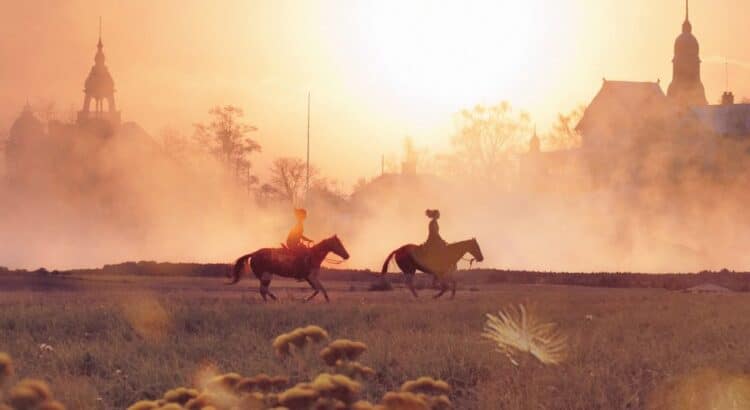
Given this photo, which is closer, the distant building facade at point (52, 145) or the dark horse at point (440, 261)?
the dark horse at point (440, 261)

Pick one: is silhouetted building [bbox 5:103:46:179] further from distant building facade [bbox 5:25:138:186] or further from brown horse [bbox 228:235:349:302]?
brown horse [bbox 228:235:349:302]

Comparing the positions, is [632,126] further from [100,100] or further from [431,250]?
[431,250]

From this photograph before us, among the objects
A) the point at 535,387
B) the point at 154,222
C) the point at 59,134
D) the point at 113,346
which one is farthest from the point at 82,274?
the point at 59,134

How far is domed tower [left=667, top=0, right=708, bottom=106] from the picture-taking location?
125 meters

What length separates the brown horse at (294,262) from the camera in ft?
71.6

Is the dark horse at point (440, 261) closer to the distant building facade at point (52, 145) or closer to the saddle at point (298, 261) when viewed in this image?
the saddle at point (298, 261)

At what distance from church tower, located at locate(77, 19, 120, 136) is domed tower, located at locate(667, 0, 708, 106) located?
64.6 metres

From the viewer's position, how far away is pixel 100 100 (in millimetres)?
87250

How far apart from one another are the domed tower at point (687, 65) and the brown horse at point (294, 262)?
108476 mm

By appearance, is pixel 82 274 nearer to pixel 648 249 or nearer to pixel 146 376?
pixel 146 376

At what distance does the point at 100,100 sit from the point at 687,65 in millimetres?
69309

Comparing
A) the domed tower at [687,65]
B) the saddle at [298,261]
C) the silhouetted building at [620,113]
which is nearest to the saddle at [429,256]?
the saddle at [298,261]

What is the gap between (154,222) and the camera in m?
73.1

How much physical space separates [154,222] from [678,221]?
108 feet
